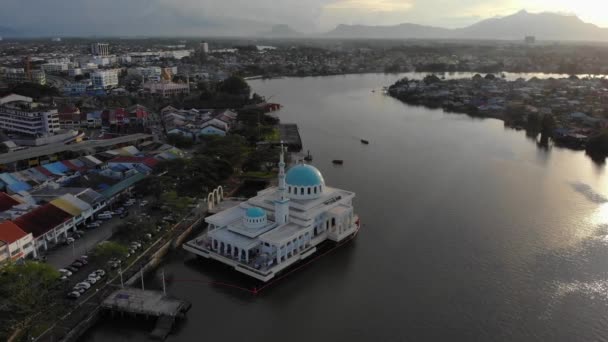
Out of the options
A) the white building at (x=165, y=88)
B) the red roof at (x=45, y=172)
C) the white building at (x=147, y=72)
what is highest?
the white building at (x=147, y=72)

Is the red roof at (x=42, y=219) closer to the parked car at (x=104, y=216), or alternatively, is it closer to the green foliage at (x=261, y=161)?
the parked car at (x=104, y=216)

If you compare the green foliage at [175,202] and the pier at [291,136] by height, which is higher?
the green foliage at [175,202]

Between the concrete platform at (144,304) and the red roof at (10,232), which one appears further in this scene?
the red roof at (10,232)

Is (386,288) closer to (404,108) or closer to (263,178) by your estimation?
(263,178)

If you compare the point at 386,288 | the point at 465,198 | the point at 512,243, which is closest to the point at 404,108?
the point at 465,198

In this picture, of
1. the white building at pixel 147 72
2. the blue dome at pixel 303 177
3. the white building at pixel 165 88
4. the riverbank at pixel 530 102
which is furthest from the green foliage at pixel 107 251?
the white building at pixel 147 72

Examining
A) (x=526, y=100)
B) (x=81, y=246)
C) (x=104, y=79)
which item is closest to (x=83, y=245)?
(x=81, y=246)

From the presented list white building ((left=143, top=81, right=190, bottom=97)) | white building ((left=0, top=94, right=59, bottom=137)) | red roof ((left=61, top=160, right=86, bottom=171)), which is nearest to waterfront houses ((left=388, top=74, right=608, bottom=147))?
white building ((left=143, top=81, right=190, bottom=97))
